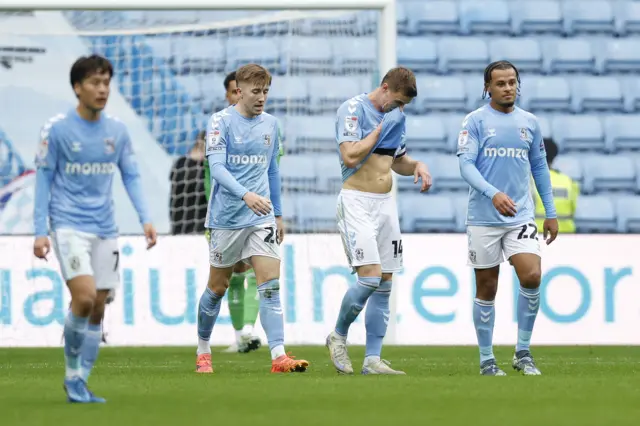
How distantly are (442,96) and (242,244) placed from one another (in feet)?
33.0

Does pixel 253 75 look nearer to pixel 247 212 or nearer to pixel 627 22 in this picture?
pixel 247 212

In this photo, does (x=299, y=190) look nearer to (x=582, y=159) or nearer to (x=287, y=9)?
(x=287, y=9)

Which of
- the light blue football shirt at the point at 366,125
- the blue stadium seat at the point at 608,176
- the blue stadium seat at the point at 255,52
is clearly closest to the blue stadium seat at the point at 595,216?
the blue stadium seat at the point at 608,176

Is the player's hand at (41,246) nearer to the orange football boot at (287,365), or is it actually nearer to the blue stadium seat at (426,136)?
the orange football boot at (287,365)

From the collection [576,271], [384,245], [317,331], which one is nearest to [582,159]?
[576,271]

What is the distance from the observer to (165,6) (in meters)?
13.8

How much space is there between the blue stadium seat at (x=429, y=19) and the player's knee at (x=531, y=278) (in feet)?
36.5

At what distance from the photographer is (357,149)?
8695 millimetres

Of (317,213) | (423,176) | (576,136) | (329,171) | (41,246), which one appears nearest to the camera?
(41,246)

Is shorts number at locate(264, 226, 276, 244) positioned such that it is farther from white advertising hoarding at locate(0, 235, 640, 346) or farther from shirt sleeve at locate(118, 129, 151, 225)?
white advertising hoarding at locate(0, 235, 640, 346)

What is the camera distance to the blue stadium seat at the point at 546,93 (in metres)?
19.0

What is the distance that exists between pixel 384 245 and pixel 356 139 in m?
0.74

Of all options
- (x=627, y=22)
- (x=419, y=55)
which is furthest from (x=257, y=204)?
(x=627, y=22)

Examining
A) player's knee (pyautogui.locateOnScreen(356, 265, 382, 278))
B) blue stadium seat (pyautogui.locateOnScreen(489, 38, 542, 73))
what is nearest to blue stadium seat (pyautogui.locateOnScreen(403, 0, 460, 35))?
blue stadium seat (pyautogui.locateOnScreen(489, 38, 542, 73))
